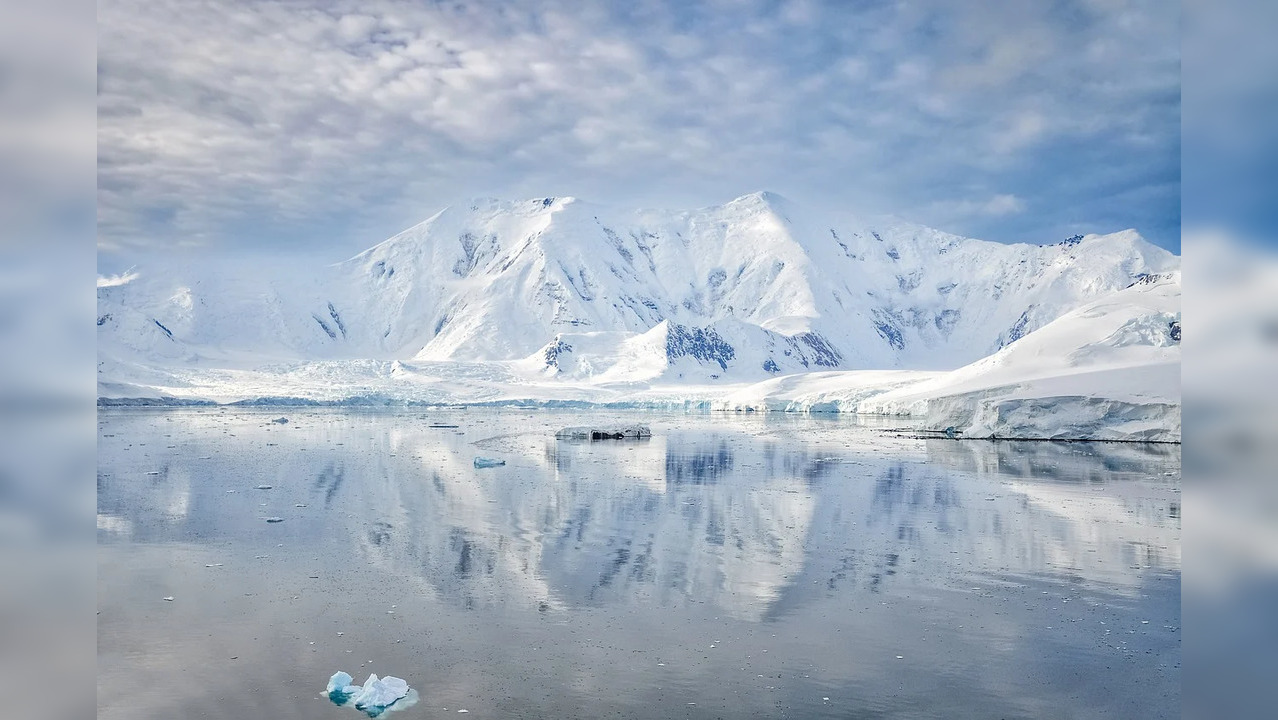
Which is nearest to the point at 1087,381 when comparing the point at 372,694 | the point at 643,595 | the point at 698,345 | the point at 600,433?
the point at 600,433

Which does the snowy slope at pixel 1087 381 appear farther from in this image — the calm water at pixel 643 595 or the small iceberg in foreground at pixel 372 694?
the small iceberg in foreground at pixel 372 694

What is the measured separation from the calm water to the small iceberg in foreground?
132 millimetres

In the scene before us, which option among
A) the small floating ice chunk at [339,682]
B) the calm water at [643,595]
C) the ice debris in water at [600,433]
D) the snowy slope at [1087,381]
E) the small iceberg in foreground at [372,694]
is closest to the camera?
the small iceberg in foreground at [372,694]

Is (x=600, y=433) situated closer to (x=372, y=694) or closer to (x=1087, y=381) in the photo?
(x=1087, y=381)

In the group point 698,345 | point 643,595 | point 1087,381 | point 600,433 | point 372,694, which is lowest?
point 600,433

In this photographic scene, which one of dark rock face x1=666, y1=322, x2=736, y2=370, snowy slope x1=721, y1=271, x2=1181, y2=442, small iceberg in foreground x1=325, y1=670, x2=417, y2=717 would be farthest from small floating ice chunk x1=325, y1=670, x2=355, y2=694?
dark rock face x1=666, y1=322, x2=736, y2=370

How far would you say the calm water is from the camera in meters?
9.30

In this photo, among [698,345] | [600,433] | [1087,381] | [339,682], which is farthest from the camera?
[698,345]

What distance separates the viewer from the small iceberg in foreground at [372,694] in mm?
8695

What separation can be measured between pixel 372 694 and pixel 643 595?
5.53 m

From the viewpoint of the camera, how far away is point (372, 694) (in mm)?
8734

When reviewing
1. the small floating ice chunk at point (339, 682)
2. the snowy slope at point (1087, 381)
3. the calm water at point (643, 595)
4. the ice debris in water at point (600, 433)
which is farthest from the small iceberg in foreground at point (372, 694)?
the snowy slope at point (1087, 381)

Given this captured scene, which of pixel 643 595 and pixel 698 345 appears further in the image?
pixel 698 345

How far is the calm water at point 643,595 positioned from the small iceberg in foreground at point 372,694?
0.43 ft
